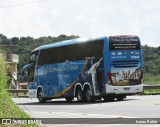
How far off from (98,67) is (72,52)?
8.02 feet

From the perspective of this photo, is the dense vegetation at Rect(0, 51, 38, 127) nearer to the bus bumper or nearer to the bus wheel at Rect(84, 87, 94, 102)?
the bus bumper

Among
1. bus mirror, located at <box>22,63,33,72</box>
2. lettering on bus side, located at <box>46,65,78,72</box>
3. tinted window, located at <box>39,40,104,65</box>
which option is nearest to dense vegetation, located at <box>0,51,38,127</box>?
tinted window, located at <box>39,40,104,65</box>

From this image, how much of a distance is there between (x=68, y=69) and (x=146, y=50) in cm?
4280

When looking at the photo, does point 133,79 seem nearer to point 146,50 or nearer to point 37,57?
point 37,57

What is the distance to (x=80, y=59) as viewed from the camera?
27.4 metres

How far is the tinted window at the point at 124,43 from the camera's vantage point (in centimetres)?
2581

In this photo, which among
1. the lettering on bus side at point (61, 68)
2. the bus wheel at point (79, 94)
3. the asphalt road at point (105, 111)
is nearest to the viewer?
the asphalt road at point (105, 111)

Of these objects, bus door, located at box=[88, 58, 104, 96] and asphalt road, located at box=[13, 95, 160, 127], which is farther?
bus door, located at box=[88, 58, 104, 96]

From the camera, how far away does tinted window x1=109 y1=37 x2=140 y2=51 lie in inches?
1016

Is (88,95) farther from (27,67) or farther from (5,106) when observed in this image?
(5,106)

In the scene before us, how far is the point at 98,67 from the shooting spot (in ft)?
85.8

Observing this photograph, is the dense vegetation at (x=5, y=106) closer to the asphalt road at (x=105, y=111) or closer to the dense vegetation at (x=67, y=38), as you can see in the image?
the asphalt road at (x=105, y=111)

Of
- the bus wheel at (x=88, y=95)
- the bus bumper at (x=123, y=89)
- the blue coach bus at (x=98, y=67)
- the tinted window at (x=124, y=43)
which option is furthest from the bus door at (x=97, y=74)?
the tinted window at (x=124, y=43)

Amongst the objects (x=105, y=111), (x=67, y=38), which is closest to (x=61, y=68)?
(x=105, y=111)
